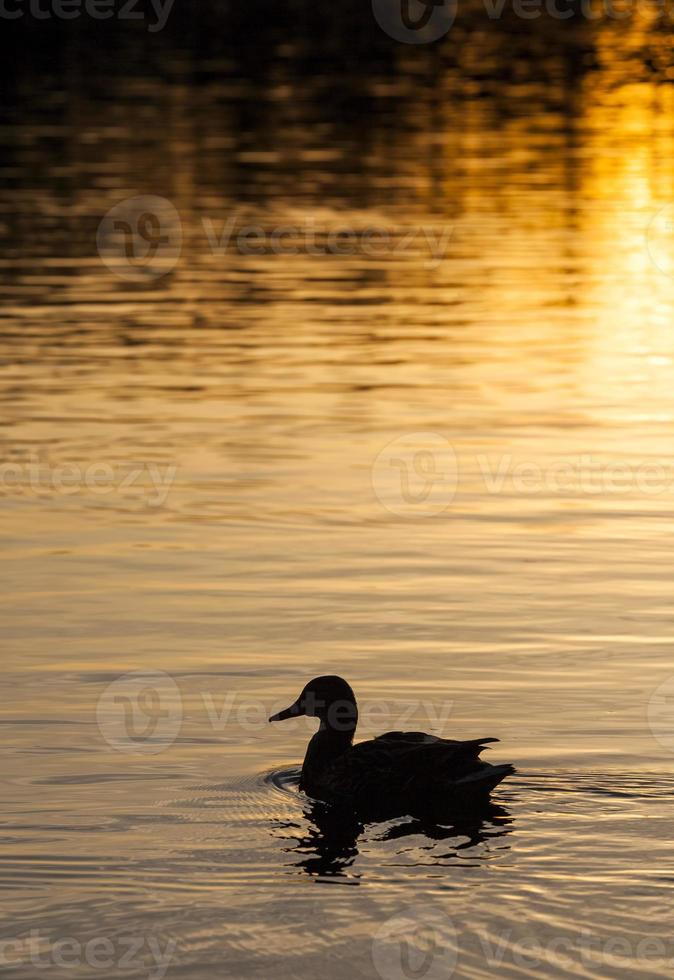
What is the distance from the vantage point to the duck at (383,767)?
9867 mm

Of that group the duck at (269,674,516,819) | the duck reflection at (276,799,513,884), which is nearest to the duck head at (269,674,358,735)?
the duck at (269,674,516,819)

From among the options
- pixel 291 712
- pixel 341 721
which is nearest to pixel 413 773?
pixel 341 721

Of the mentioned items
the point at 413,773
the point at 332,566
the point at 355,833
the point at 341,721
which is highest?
the point at 332,566

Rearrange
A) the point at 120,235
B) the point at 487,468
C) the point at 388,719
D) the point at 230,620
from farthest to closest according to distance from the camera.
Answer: the point at 120,235 < the point at 487,468 < the point at 230,620 < the point at 388,719

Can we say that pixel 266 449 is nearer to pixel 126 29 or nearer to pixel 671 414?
pixel 671 414

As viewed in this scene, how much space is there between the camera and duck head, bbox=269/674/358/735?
1079 centimetres

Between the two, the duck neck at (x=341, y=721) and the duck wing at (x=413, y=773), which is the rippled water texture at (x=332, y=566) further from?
the duck neck at (x=341, y=721)

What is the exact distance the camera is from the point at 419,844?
9648 millimetres

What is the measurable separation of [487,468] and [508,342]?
6.23 meters

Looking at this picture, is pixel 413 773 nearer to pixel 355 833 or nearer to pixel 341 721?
pixel 355 833

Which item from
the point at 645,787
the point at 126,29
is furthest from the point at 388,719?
the point at 126,29

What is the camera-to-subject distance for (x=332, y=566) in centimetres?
1472

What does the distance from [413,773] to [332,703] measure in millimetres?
837

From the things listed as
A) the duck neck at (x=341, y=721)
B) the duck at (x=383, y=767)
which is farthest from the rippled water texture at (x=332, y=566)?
the duck neck at (x=341, y=721)
